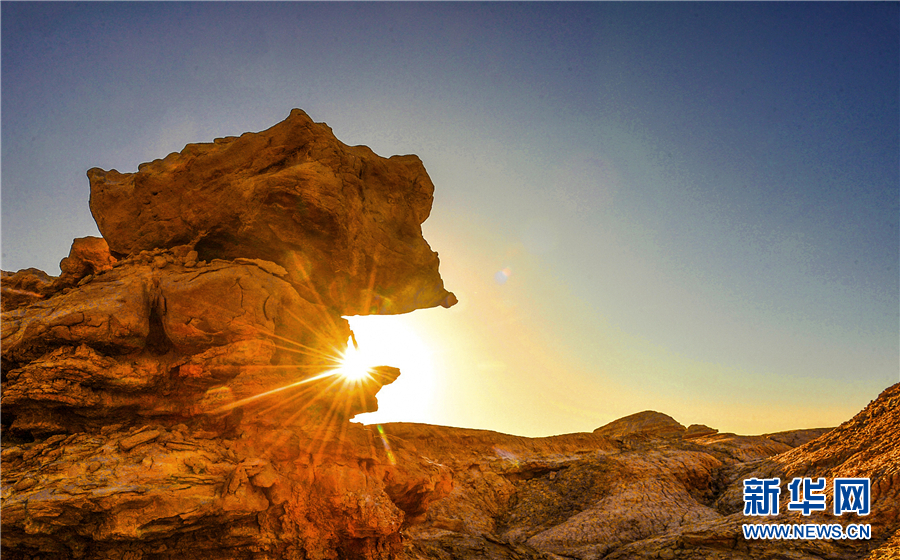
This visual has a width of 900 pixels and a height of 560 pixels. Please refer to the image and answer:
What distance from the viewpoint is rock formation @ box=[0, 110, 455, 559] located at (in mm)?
10945

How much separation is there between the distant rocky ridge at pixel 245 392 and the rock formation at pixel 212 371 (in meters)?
0.06

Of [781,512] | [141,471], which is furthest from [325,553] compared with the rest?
[781,512]

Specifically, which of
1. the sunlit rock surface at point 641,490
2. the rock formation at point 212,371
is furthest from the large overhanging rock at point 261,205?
the sunlit rock surface at point 641,490

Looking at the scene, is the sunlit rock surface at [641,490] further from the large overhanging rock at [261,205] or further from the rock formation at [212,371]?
the large overhanging rock at [261,205]

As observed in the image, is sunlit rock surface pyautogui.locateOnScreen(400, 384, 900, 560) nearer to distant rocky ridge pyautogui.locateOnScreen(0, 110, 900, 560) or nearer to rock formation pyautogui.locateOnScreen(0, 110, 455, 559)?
distant rocky ridge pyautogui.locateOnScreen(0, 110, 900, 560)

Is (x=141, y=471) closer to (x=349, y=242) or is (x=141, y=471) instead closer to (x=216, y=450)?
(x=216, y=450)

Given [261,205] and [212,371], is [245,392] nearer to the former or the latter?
[212,371]

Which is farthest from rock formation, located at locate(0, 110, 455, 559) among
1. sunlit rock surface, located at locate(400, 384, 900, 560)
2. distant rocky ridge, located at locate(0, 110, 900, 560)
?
sunlit rock surface, located at locate(400, 384, 900, 560)

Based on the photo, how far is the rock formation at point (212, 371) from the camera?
35.9ft

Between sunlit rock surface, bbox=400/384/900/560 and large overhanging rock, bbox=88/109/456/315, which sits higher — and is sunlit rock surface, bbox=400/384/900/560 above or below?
below

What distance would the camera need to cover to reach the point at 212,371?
1331 centimetres

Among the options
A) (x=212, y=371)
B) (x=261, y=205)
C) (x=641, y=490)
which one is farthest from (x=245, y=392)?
(x=641, y=490)

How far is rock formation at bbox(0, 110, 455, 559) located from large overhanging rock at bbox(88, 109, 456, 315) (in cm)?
6

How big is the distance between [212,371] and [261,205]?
17.6 ft
